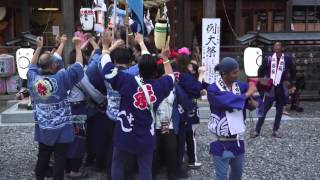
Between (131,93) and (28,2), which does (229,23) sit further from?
(131,93)

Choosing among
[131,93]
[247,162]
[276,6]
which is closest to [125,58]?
[131,93]

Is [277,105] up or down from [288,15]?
down

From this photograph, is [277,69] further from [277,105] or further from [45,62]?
[45,62]

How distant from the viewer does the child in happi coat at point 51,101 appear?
4.67 meters

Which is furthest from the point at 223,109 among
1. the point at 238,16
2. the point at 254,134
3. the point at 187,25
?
the point at 238,16

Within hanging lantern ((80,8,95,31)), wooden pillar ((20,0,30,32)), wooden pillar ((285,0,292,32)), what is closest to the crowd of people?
hanging lantern ((80,8,95,31))

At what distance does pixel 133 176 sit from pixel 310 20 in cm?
1125

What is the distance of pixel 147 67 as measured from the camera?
4.19 m

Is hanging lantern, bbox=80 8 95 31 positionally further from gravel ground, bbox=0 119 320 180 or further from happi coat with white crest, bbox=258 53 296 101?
happi coat with white crest, bbox=258 53 296 101

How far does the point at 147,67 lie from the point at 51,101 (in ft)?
3.79

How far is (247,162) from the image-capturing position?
6.48 metres

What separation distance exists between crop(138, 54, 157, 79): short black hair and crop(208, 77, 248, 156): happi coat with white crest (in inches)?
22.2

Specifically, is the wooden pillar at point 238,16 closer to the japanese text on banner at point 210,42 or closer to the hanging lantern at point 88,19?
the japanese text on banner at point 210,42

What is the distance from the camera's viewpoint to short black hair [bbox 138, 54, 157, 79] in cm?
417
